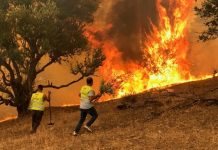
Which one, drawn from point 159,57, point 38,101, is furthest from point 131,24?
point 38,101

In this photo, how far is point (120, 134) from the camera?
17.9m

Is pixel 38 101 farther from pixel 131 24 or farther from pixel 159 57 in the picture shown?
pixel 131 24

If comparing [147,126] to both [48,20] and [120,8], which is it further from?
[120,8]

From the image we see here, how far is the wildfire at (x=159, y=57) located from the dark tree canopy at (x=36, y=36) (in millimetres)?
5393

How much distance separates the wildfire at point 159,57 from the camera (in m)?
38.7

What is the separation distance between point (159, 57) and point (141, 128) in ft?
65.3

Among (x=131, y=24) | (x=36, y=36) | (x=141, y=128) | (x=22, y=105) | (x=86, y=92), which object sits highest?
(x=131, y=24)

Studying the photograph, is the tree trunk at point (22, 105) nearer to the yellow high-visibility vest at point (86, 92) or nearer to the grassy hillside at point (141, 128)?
the grassy hillside at point (141, 128)

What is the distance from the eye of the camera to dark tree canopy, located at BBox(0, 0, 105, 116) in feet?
94.8

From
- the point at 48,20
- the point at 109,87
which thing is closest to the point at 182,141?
the point at 109,87

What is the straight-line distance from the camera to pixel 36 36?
96.7 ft

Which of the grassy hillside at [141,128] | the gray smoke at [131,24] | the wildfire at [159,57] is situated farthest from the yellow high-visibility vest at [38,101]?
the gray smoke at [131,24]

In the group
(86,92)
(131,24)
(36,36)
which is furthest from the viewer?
(131,24)

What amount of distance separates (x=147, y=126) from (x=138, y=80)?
64.0 ft
